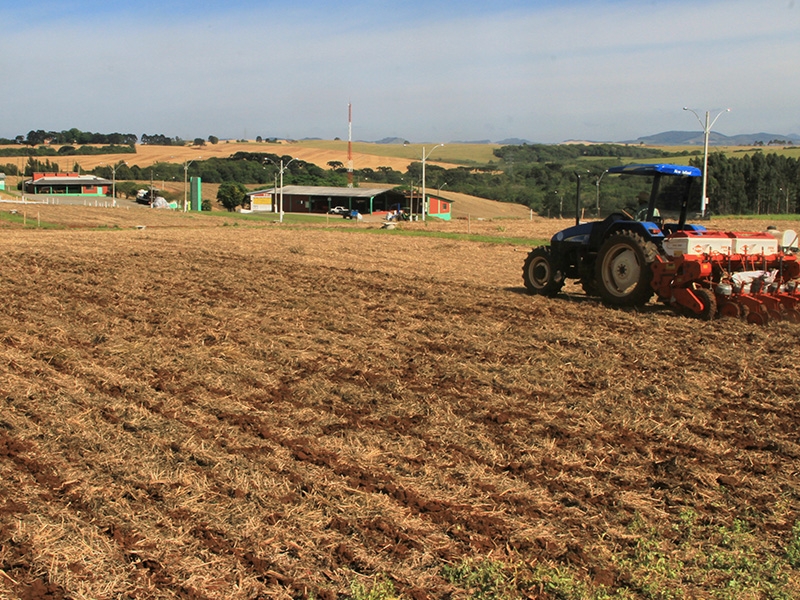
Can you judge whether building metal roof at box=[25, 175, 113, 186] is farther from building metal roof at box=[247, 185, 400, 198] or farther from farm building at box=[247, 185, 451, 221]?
farm building at box=[247, 185, 451, 221]

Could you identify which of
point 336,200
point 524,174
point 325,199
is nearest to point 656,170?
point 336,200

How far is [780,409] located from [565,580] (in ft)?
12.3

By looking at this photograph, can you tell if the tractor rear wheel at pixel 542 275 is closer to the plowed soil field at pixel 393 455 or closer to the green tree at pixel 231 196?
the plowed soil field at pixel 393 455

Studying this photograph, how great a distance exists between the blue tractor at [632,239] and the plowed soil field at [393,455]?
117 cm

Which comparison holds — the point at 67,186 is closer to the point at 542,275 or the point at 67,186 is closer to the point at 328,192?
the point at 328,192

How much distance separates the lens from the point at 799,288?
10.8 meters

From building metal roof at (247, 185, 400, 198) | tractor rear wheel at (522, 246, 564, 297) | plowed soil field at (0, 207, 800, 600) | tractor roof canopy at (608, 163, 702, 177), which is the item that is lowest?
plowed soil field at (0, 207, 800, 600)

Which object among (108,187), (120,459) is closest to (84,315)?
(120,459)

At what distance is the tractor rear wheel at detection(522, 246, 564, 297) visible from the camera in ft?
44.6

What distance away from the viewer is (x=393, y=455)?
5.51 m

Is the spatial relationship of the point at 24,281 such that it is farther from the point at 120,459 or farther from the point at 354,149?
the point at 354,149

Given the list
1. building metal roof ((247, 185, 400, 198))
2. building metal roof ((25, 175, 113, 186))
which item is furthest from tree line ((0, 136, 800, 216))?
building metal roof ((25, 175, 113, 186))

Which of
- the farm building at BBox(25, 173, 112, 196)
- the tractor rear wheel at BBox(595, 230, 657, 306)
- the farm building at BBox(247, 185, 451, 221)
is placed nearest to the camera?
the tractor rear wheel at BBox(595, 230, 657, 306)

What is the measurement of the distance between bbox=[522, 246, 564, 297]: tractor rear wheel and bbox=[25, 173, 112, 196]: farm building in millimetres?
98150
